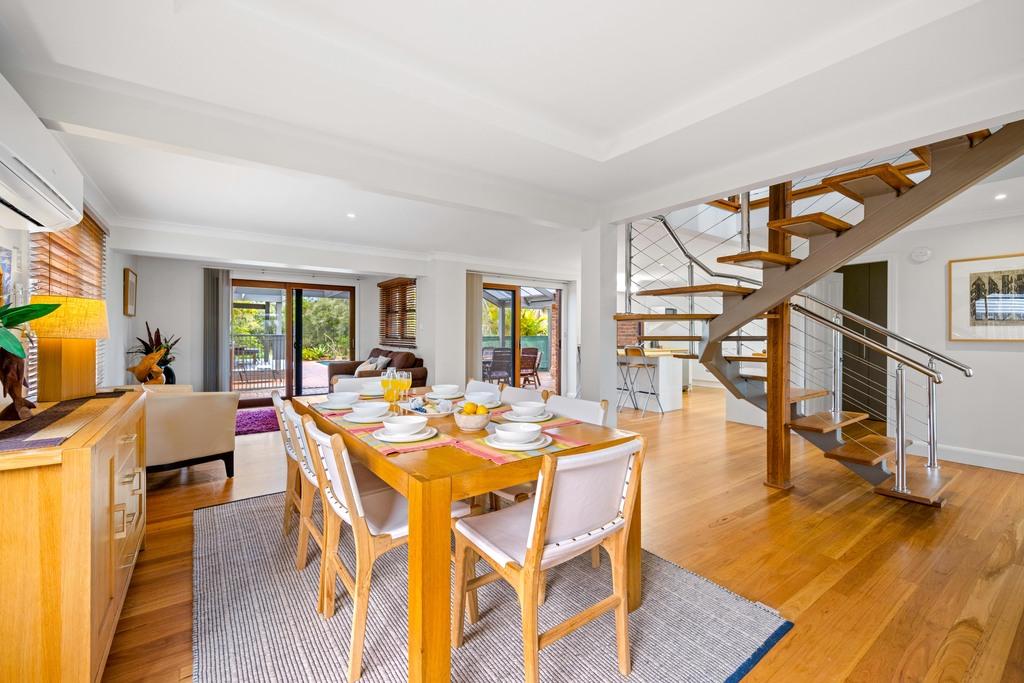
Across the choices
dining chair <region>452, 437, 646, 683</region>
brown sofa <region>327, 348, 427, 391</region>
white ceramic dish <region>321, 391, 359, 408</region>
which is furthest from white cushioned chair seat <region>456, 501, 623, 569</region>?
brown sofa <region>327, 348, 427, 391</region>

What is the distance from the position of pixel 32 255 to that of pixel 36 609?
7.60 feet

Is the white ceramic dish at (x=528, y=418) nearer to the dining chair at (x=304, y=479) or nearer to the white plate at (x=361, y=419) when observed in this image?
the white plate at (x=361, y=419)

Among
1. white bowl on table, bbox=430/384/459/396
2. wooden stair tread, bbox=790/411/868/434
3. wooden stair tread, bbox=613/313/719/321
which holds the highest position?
wooden stair tread, bbox=613/313/719/321

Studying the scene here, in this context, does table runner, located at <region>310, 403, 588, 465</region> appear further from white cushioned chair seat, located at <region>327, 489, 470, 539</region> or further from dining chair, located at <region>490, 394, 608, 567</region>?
white cushioned chair seat, located at <region>327, 489, 470, 539</region>

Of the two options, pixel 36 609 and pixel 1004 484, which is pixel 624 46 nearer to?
pixel 36 609

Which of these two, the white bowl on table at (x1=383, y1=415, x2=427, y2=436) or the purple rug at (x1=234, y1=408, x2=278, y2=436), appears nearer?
the white bowl on table at (x1=383, y1=415, x2=427, y2=436)

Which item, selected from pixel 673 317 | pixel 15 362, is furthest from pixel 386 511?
pixel 673 317

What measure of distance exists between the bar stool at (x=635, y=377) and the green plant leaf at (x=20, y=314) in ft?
19.6

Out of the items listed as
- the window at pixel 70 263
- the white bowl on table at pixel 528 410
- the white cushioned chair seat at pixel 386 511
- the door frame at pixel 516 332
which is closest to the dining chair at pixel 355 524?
the white cushioned chair seat at pixel 386 511

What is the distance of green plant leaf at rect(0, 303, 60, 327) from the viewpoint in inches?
54.0

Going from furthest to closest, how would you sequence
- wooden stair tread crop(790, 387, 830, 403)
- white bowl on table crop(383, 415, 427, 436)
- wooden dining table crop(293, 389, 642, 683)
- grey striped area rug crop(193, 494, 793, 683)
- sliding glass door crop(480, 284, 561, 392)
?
sliding glass door crop(480, 284, 561, 392) → wooden stair tread crop(790, 387, 830, 403) → white bowl on table crop(383, 415, 427, 436) → grey striped area rug crop(193, 494, 793, 683) → wooden dining table crop(293, 389, 642, 683)

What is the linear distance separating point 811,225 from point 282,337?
740cm

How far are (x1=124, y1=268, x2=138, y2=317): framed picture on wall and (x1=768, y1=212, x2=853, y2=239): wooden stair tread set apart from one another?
244 inches

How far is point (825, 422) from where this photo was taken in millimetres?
3436
